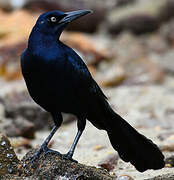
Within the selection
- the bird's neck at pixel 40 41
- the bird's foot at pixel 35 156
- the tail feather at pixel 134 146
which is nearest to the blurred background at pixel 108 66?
the tail feather at pixel 134 146

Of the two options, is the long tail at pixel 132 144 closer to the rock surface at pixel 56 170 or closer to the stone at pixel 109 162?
the rock surface at pixel 56 170

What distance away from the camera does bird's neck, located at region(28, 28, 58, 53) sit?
166 inches

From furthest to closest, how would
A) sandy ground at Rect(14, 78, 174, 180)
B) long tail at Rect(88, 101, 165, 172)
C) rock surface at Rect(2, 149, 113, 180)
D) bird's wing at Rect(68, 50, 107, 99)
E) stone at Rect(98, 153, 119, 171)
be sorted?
sandy ground at Rect(14, 78, 174, 180), stone at Rect(98, 153, 119, 171), long tail at Rect(88, 101, 165, 172), bird's wing at Rect(68, 50, 107, 99), rock surface at Rect(2, 149, 113, 180)

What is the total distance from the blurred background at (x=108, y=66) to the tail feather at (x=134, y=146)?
669 millimetres

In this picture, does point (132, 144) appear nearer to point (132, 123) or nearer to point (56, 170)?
point (56, 170)

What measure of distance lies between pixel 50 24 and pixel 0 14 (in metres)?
9.26

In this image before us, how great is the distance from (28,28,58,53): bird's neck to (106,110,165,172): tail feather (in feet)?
2.51

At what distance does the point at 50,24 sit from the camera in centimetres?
437

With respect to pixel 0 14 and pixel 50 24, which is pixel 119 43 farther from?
pixel 50 24

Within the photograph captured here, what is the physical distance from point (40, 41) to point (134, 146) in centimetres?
115

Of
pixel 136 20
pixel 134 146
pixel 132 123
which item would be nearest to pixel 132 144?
pixel 134 146

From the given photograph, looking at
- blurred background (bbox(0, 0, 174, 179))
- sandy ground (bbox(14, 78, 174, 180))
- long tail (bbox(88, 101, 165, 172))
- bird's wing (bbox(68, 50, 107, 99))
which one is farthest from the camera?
blurred background (bbox(0, 0, 174, 179))

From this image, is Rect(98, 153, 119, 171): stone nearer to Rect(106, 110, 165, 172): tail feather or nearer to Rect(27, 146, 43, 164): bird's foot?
Rect(106, 110, 165, 172): tail feather

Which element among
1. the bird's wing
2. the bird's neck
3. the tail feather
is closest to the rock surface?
the tail feather
